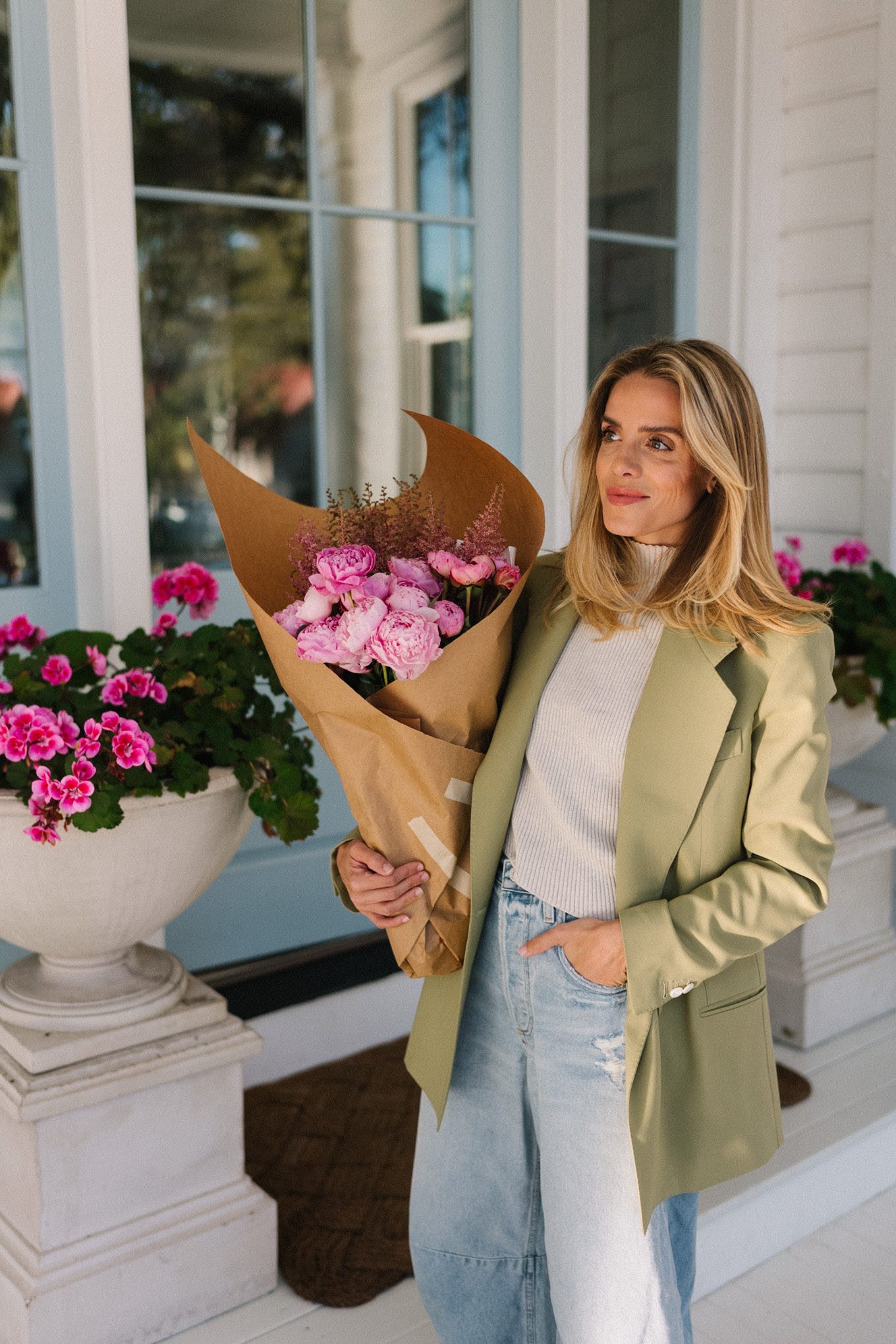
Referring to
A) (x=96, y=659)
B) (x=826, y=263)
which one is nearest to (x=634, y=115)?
(x=826, y=263)

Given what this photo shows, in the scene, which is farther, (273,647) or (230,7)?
(230,7)

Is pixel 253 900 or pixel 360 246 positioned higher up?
pixel 360 246

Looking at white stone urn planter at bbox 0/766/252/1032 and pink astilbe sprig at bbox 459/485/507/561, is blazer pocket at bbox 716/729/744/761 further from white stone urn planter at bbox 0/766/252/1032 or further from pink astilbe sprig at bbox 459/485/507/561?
white stone urn planter at bbox 0/766/252/1032

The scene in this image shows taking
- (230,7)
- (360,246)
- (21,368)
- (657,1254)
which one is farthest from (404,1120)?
(230,7)

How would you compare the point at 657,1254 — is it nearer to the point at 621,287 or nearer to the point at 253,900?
the point at 253,900

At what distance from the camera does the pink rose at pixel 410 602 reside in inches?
48.4

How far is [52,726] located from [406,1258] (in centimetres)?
107

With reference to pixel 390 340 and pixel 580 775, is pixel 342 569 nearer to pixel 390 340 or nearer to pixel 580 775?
pixel 580 775

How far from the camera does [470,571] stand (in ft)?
4.24

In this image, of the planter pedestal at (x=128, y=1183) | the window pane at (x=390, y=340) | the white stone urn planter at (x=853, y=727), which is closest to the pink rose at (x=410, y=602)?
the planter pedestal at (x=128, y=1183)

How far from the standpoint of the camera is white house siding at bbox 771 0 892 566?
2908mm

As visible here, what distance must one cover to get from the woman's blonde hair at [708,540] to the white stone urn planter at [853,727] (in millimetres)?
1223

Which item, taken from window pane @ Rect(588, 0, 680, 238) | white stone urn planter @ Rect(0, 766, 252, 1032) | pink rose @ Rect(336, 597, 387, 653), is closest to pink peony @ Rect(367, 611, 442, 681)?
pink rose @ Rect(336, 597, 387, 653)

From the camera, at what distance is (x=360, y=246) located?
2.64 metres
